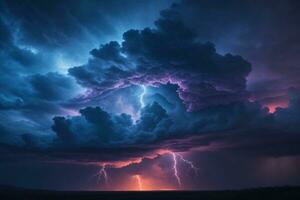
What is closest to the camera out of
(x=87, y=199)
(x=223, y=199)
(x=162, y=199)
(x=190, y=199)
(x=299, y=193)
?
(x=299, y=193)

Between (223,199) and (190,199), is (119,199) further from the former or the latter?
(223,199)

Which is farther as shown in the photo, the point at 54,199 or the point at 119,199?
the point at 54,199

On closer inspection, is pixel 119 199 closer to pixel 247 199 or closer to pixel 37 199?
pixel 37 199

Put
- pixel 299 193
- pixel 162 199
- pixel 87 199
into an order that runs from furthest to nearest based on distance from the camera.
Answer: pixel 87 199 → pixel 162 199 → pixel 299 193

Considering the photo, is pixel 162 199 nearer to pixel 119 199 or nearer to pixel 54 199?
pixel 119 199

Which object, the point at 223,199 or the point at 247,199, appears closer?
the point at 247,199

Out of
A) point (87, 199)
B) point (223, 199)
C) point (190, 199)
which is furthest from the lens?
point (87, 199)

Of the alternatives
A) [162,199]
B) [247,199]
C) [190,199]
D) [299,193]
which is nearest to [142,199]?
[162,199]

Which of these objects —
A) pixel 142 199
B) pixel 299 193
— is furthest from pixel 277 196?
pixel 142 199

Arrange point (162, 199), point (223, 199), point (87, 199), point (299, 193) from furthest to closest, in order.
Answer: point (87, 199) → point (162, 199) → point (223, 199) → point (299, 193)
